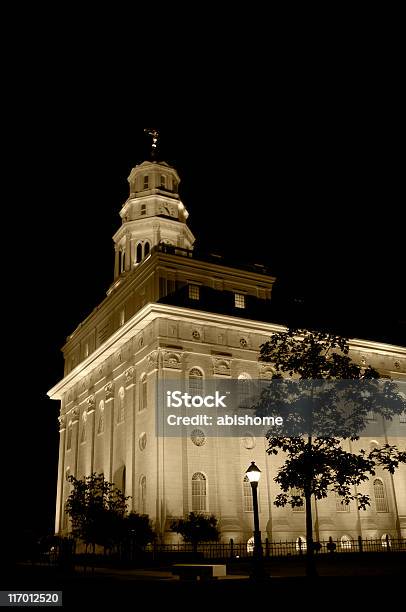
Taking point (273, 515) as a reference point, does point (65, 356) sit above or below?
above

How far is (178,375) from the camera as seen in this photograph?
42.2 meters

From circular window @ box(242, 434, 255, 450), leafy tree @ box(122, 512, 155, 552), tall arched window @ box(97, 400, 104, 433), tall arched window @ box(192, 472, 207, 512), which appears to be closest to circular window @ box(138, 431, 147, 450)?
tall arched window @ box(192, 472, 207, 512)

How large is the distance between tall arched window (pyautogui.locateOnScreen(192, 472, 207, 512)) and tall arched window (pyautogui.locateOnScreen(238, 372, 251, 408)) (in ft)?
19.5

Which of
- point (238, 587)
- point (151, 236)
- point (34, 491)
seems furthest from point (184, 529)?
point (34, 491)

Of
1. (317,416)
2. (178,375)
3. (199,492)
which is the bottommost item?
(199,492)

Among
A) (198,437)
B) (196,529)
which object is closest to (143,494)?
(198,437)

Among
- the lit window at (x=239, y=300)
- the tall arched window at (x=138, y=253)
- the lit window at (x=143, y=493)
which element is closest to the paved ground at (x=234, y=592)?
the lit window at (x=143, y=493)

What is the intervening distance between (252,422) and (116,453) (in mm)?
10757

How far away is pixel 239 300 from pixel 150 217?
1198 cm

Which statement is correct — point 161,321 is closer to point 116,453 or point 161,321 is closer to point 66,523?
point 116,453

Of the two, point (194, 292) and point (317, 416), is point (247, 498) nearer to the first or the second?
point (194, 292)

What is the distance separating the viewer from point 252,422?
145ft

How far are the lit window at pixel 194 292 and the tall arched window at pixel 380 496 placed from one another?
20.5m

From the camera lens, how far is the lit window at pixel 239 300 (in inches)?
1944
